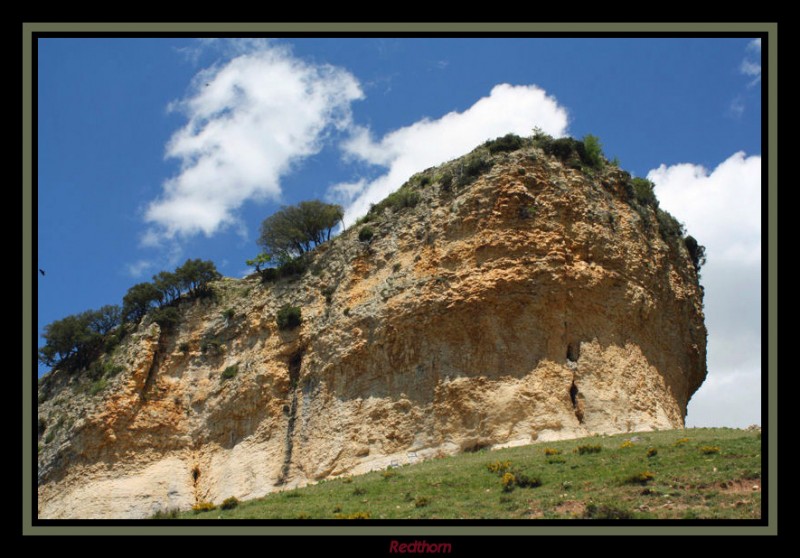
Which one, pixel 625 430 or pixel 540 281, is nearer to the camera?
pixel 625 430

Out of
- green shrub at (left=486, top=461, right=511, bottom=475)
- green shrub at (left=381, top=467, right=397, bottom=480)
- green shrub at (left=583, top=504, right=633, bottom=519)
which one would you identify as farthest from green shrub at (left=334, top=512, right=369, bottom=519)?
green shrub at (left=381, top=467, right=397, bottom=480)

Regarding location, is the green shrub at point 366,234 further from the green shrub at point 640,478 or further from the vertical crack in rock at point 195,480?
the green shrub at point 640,478

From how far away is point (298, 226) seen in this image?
4006 centimetres

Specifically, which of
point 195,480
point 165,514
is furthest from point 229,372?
point 165,514

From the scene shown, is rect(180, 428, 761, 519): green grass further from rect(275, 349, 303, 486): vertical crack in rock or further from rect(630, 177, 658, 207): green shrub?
rect(630, 177, 658, 207): green shrub

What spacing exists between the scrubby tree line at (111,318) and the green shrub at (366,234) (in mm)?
8752

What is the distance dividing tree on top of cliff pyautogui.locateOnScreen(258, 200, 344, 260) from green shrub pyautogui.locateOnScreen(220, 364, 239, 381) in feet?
21.6

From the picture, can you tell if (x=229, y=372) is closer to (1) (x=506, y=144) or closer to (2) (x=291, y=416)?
(2) (x=291, y=416)

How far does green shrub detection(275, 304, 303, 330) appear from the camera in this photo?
3401cm

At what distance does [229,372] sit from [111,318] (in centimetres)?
961
